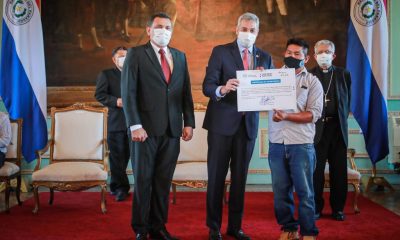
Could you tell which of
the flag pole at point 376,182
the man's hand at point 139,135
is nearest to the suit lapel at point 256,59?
the man's hand at point 139,135

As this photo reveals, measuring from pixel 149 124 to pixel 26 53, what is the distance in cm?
308

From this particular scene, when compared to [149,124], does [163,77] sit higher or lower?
higher

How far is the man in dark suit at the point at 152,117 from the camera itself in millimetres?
3074

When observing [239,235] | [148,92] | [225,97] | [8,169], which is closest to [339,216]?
[239,235]

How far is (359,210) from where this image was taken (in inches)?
174

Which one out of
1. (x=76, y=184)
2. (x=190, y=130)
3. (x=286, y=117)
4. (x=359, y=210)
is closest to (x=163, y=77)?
(x=190, y=130)

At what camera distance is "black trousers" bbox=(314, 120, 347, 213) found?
13.3 feet

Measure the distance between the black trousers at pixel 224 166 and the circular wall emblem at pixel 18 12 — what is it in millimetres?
3438

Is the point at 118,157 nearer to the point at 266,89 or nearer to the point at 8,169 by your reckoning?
the point at 8,169

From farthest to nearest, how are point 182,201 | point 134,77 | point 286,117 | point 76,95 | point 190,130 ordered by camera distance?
1. point 76,95
2. point 182,201
3. point 190,130
4. point 134,77
5. point 286,117

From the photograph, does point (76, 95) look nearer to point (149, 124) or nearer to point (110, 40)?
point (110, 40)

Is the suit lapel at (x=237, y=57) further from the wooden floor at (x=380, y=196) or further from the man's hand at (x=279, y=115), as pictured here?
the wooden floor at (x=380, y=196)

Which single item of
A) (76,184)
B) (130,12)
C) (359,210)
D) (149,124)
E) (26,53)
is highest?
(130,12)

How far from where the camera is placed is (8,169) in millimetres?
4398
